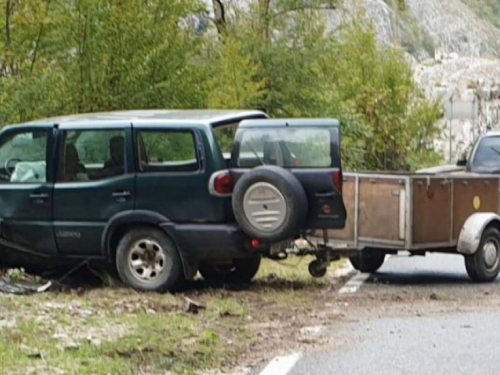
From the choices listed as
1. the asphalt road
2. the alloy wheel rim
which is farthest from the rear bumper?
the asphalt road

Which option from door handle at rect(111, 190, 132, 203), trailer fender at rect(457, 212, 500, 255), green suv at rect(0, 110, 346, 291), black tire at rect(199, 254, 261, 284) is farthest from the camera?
trailer fender at rect(457, 212, 500, 255)

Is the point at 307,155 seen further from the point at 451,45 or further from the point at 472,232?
the point at 451,45

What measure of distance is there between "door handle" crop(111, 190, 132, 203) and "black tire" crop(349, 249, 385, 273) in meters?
3.76

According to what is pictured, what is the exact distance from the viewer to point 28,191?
13195 mm

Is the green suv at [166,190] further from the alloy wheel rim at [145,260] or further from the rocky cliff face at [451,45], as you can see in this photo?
the rocky cliff face at [451,45]

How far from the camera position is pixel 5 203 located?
13352 millimetres

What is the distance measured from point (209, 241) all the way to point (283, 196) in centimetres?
90

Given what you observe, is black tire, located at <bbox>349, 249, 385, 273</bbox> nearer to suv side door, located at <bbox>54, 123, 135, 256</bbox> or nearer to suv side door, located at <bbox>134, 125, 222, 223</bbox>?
suv side door, located at <bbox>134, 125, 222, 223</bbox>

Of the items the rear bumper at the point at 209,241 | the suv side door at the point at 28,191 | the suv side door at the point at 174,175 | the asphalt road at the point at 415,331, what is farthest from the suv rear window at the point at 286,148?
the suv side door at the point at 28,191

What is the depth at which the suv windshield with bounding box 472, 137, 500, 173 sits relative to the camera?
20.0 m

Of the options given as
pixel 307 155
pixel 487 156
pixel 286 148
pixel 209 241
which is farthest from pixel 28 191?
pixel 487 156

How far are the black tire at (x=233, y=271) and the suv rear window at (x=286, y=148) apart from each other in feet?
4.90

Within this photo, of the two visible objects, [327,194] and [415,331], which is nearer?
[415,331]

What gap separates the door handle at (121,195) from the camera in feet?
42.0
